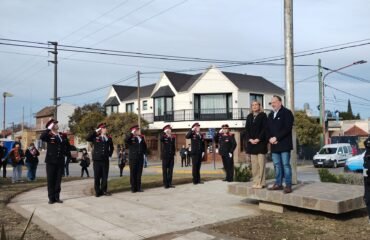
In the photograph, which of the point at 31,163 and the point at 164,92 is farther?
the point at 164,92

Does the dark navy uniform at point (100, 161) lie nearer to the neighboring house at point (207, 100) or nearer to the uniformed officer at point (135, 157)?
the uniformed officer at point (135, 157)

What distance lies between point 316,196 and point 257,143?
2008 millimetres

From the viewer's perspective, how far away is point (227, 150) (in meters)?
15.1

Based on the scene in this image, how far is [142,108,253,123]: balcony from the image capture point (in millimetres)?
47344

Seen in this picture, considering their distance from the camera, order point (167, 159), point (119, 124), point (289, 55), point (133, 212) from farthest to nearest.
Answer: point (119, 124) → point (167, 159) → point (289, 55) → point (133, 212)

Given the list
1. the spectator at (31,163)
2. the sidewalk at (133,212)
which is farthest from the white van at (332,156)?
the sidewalk at (133,212)

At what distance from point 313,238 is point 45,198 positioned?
7.50m

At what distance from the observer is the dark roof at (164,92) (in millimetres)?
51938

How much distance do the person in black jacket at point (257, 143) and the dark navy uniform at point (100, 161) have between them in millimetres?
4012

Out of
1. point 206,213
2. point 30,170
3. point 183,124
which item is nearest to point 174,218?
point 206,213

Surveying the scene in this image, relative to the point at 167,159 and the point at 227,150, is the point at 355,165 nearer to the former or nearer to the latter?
the point at 227,150

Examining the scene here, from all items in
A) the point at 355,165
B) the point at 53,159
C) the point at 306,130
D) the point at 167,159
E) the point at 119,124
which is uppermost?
the point at 119,124

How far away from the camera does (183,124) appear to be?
49000mm

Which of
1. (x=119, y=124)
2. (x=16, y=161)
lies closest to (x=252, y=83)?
(x=119, y=124)
